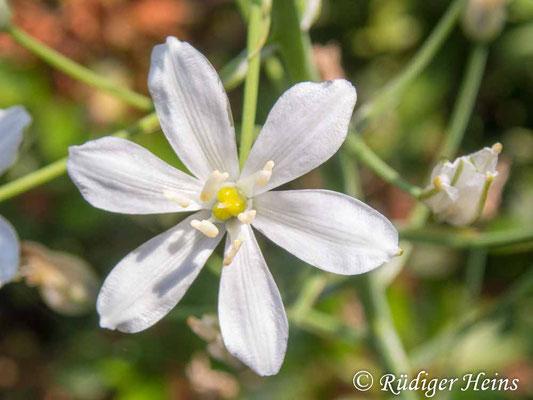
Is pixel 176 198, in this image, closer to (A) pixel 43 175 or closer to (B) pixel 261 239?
(A) pixel 43 175

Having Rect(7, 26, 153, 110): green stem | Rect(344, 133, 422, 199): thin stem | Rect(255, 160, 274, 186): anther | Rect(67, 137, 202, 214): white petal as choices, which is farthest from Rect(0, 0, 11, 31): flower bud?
Rect(344, 133, 422, 199): thin stem

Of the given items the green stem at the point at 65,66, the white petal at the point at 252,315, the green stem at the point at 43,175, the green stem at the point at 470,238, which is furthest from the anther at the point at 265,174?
the green stem at the point at 470,238

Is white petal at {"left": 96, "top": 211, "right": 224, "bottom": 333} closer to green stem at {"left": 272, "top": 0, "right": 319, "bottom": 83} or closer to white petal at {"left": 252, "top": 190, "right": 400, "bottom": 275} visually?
white petal at {"left": 252, "top": 190, "right": 400, "bottom": 275}

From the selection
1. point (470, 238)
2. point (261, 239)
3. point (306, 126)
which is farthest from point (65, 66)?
point (261, 239)

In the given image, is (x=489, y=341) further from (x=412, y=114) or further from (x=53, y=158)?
(x=53, y=158)

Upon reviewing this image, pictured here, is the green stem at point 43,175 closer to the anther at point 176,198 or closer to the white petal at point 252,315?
the anther at point 176,198

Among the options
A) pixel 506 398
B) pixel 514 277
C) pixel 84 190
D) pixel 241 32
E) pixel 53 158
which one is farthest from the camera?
pixel 241 32

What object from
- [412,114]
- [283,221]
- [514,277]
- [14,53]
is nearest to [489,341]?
[514,277]
